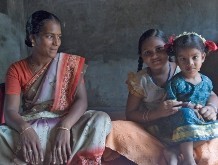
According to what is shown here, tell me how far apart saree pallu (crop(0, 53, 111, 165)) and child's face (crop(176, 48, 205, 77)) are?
553mm

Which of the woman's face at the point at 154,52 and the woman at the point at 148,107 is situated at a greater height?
the woman's face at the point at 154,52

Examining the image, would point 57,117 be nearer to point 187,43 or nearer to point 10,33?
point 187,43

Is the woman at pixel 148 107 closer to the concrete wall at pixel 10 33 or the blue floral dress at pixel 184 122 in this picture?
the blue floral dress at pixel 184 122

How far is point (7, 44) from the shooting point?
3691 mm

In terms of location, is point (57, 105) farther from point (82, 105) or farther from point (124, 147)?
point (124, 147)

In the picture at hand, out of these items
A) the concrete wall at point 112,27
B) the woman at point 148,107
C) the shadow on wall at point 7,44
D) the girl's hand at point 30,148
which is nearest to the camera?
the girl's hand at point 30,148

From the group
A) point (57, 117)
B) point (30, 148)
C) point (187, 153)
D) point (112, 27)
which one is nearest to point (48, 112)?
Answer: point (57, 117)

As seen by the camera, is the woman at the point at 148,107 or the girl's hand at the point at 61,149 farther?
the woman at the point at 148,107

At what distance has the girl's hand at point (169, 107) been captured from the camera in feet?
7.00

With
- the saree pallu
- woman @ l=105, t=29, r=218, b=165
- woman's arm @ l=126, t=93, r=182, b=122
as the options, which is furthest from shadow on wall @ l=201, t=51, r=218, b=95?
the saree pallu

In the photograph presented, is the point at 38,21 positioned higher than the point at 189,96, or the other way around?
the point at 38,21

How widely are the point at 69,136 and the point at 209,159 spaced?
794 millimetres

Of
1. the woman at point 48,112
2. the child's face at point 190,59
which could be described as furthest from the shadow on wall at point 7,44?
the child's face at point 190,59

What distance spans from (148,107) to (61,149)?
26.6 inches
